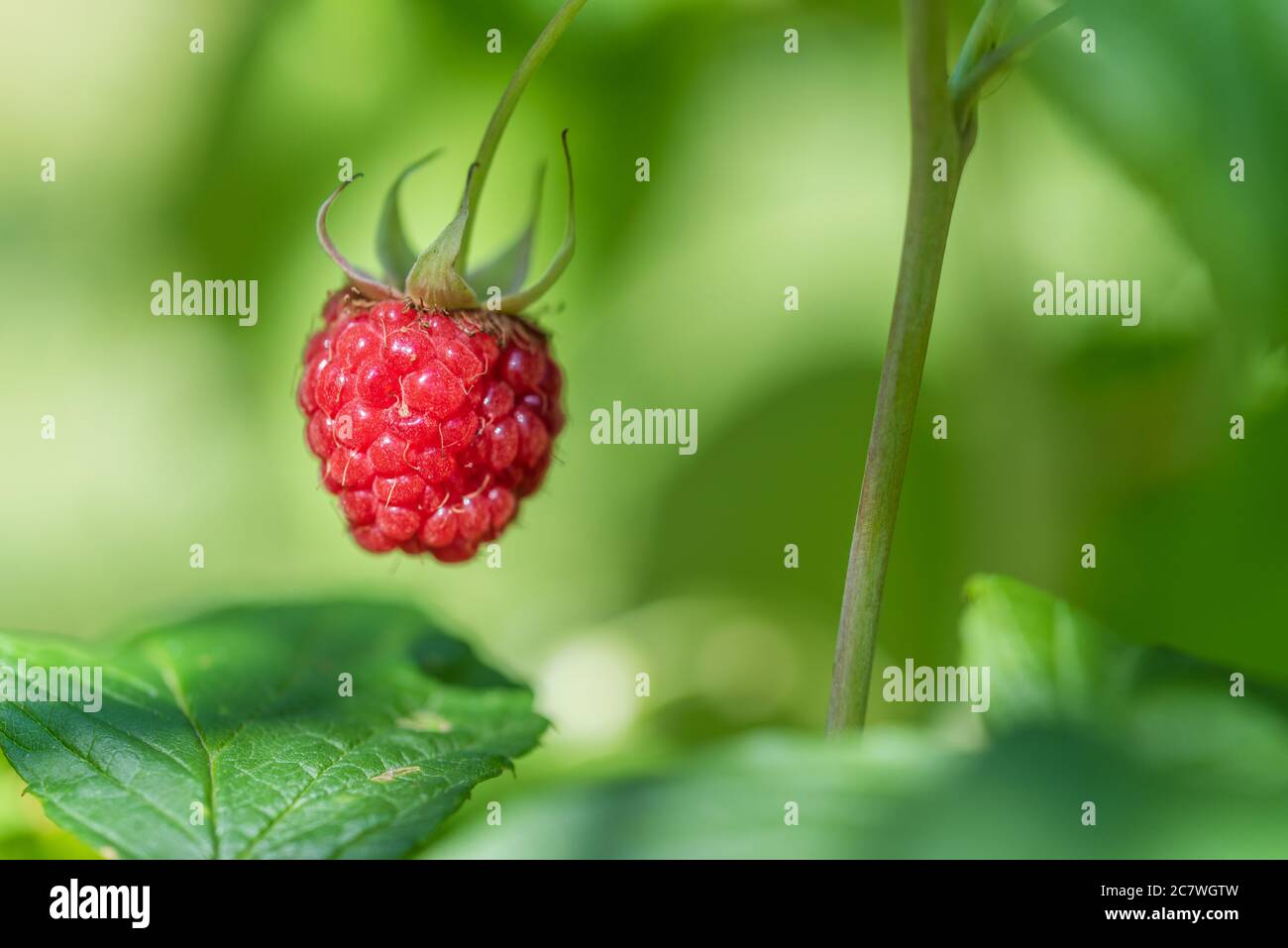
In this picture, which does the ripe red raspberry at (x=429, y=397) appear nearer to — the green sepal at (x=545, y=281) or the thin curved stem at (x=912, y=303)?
the green sepal at (x=545, y=281)

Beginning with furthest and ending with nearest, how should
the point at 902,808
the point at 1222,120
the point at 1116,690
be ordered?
1. the point at 1116,690
2. the point at 1222,120
3. the point at 902,808

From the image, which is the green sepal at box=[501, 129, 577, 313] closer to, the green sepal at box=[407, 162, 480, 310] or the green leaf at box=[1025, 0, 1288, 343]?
the green sepal at box=[407, 162, 480, 310]

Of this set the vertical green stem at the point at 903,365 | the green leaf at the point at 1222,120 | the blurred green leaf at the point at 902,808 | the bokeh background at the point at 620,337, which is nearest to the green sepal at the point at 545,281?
the vertical green stem at the point at 903,365

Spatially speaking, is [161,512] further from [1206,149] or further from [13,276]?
[1206,149]

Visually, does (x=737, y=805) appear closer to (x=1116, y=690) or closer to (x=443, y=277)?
(x=1116, y=690)

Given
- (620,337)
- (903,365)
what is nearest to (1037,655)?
(903,365)
